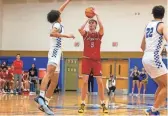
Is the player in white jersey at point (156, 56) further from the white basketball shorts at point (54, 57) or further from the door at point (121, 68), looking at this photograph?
the door at point (121, 68)

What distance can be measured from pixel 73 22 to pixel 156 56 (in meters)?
18.9

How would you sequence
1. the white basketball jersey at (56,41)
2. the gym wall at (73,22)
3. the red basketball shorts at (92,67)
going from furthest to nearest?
the gym wall at (73,22) → the red basketball shorts at (92,67) → the white basketball jersey at (56,41)

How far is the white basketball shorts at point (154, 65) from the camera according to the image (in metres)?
5.96

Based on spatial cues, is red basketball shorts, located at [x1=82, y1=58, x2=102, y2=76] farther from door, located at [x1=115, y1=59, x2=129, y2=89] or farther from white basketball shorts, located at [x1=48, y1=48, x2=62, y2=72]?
door, located at [x1=115, y1=59, x2=129, y2=89]

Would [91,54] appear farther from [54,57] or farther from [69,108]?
[69,108]

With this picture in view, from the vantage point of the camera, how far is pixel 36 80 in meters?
21.3

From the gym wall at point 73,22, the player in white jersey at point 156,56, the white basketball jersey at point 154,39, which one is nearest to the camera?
the player in white jersey at point 156,56

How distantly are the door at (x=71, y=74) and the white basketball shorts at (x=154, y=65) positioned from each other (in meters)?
18.7

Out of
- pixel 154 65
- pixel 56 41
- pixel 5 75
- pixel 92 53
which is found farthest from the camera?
pixel 5 75

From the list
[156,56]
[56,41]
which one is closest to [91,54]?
[56,41]

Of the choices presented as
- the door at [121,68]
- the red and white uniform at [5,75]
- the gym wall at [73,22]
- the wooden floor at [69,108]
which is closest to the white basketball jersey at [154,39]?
the wooden floor at [69,108]

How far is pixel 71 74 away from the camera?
2477 centimetres

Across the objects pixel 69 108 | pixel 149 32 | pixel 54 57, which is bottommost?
pixel 69 108

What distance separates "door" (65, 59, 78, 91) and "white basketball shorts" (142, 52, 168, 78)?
18.7 metres
